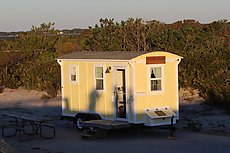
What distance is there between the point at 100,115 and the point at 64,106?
1.87 meters

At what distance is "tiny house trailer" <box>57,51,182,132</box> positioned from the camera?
60.7 ft

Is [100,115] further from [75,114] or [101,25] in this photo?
[101,25]

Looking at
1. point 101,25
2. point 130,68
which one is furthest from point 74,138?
point 101,25

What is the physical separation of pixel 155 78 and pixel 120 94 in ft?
3.70

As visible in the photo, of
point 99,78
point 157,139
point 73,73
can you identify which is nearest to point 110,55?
point 99,78

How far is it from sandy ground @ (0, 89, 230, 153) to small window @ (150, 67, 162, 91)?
1.36 m

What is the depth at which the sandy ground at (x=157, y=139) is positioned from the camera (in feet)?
53.7

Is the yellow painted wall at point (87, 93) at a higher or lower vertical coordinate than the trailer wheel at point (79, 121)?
higher

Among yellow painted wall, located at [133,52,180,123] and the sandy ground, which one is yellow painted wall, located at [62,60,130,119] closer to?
yellow painted wall, located at [133,52,180,123]

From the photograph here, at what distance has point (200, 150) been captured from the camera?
51.7 feet

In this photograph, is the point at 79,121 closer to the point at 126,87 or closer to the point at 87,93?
the point at 87,93

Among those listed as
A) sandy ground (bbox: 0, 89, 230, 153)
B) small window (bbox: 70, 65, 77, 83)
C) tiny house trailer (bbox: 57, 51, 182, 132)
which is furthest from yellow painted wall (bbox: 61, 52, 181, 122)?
sandy ground (bbox: 0, 89, 230, 153)

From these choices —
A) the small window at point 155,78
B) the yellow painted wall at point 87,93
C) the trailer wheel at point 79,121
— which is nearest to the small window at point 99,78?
the yellow painted wall at point 87,93

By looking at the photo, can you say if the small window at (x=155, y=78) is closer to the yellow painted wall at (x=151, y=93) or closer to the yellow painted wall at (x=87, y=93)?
the yellow painted wall at (x=151, y=93)
